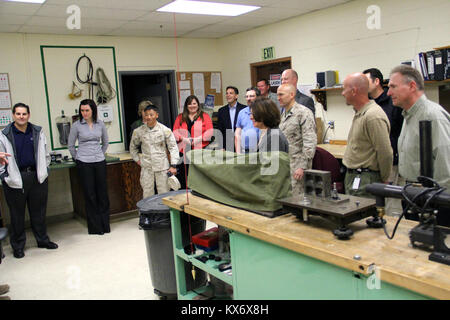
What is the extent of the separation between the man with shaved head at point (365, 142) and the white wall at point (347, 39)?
1.79 meters

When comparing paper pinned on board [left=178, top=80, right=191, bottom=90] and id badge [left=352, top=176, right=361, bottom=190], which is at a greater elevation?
paper pinned on board [left=178, top=80, right=191, bottom=90]

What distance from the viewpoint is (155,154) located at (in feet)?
14.8

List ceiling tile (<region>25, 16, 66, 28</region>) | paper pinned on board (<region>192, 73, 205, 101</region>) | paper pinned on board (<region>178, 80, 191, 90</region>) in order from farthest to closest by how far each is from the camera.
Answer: paper pinned on board (<region>192, 73, 205, 101</region>), paper pinned on board (<region>178, 80, 191, 90</region>), ceiling tile (<region>25, 16, 66, 28</region>)

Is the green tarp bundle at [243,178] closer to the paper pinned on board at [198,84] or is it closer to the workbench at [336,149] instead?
the workbench at [336,149]

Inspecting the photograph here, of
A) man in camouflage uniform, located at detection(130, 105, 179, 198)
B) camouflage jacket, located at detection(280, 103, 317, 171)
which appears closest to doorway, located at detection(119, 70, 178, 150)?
man in camouflage uniform, located at detection(130, 105, 179, 198)

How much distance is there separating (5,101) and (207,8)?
2.83 m

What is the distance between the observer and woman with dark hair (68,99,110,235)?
4504 millimetres

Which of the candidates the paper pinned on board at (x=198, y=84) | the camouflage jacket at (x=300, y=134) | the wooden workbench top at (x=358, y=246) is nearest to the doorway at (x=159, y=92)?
the paper pinned on board at (x=198, y=84)

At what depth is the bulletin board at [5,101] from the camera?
5020 mm

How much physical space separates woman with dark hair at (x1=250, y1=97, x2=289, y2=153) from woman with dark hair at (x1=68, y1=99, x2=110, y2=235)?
2563 mm

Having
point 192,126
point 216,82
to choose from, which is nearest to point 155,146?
point 192,126

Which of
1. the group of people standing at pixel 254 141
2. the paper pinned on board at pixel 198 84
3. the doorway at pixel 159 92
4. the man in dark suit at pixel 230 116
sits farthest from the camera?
the paper pinned on board at pixel 198 84

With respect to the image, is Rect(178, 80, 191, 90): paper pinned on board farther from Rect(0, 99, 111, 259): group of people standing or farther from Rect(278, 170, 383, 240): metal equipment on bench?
Rect(278, 170, 383, 240): metal equipment on bench

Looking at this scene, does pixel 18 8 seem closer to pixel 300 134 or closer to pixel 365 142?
pixel 300 134
